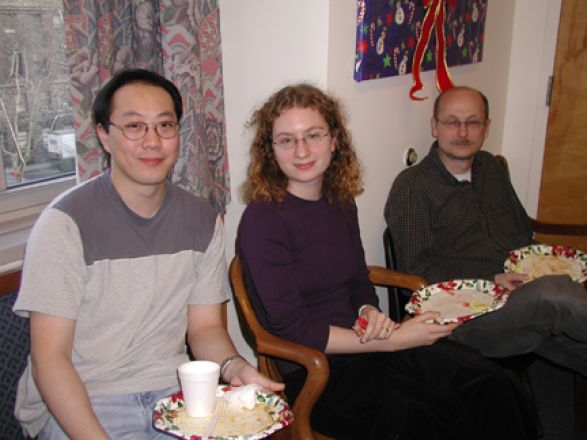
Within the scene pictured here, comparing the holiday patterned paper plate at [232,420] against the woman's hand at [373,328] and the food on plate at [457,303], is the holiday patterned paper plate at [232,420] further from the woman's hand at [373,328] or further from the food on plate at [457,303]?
the food on plate at [457,303]

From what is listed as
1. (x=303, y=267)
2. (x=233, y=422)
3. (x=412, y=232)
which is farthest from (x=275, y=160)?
(x=233, y=422)

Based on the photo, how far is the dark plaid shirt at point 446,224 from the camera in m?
2.10

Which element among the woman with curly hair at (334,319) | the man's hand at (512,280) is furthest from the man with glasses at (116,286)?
the man's hand at (512,280)

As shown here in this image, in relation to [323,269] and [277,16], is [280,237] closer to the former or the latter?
[323,269]

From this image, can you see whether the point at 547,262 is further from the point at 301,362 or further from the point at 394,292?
the point at 301,362

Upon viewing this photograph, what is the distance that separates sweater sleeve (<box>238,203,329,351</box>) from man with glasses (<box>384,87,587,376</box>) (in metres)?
0.64

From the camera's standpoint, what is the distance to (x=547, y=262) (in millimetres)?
2129

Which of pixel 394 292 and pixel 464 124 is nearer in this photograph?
pixel 394 292

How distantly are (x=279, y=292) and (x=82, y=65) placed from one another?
76 cm

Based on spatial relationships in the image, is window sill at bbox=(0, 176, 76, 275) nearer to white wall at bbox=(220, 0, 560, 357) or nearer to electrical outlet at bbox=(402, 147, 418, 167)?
white wall at bbox=(220, 0, 560, 357)

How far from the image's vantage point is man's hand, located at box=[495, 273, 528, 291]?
80.1 inches

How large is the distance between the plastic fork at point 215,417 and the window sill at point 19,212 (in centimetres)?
73

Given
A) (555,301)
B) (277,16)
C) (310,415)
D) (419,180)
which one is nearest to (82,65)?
(277,16)

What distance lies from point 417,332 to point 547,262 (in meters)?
0.81
